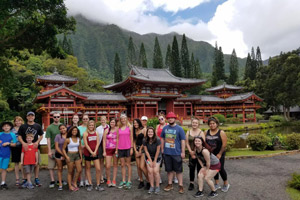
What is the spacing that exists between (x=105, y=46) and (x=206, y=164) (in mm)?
118643

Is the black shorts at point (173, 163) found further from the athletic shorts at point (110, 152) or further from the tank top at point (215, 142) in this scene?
the athletic shorts at point (110, 152)

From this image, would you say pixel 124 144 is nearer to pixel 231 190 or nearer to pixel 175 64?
pixel 231 190

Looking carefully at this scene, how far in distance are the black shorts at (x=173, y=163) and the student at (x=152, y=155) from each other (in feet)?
0.78

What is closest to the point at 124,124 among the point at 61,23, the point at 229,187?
the point at 229,187

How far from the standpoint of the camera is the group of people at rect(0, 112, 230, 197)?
15.4ft

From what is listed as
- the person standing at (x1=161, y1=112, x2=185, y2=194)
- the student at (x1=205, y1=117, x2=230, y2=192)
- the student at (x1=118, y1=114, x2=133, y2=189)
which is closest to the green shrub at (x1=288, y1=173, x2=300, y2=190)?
the student at (x1=205, y1=117, x2=230, y2=192)

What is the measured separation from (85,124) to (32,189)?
7.16ft

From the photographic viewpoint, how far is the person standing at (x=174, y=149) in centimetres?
487

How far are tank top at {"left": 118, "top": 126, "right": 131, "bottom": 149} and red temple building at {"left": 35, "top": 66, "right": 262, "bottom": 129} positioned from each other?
16.5 m

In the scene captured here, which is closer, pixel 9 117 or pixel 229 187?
pixel 229 187

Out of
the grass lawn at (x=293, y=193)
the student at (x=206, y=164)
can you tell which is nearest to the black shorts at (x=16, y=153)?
the student at (x=206, y=164)

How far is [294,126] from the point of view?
2734 centimetres

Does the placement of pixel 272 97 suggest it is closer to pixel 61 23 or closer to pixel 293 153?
pixel 293 153

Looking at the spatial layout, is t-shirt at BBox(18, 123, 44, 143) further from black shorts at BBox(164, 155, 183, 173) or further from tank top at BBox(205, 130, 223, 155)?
tank top at BBox(205, 130, 223, 155)
